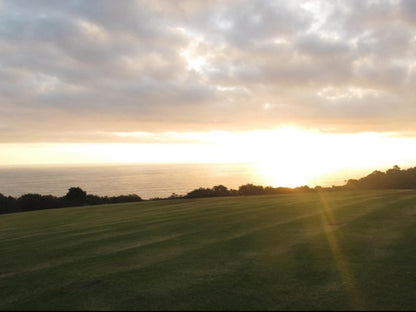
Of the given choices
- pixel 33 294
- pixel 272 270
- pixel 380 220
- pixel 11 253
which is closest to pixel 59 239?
pixel 11 253

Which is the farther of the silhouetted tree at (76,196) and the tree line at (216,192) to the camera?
the silhouetted tree at (76,196)

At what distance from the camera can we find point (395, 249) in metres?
7.61

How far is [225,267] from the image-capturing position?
6707 millimetres

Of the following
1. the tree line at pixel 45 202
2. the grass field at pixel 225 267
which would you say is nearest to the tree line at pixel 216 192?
the tree line at pixel 45 202

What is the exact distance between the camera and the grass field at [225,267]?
5.20 m

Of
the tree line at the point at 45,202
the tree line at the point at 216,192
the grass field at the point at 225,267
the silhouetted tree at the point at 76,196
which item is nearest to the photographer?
the grass field at the point at 225,267

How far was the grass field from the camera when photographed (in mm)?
5195

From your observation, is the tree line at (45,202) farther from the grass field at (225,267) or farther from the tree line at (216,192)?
the grass field at (225,267)

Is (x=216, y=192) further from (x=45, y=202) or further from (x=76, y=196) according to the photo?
(x=45, y=202)

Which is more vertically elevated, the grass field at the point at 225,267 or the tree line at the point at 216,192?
the tree line at the point at 216,192

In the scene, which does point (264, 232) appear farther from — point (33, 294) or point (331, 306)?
point (33, 294)

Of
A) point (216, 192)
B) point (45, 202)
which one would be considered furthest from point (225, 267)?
point (45, 202)

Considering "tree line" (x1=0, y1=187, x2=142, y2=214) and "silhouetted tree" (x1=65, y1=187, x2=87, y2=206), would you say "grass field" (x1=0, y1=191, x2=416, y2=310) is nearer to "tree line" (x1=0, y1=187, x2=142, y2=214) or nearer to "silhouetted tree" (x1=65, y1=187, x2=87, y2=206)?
"tree line" (x1=0, y1=187, x2=142, y2=214)

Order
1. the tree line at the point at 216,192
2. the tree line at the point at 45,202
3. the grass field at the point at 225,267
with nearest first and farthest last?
the grass field at the point at 225,267
the tree line at the point at 216,192
the tree line at the point at 45,202
